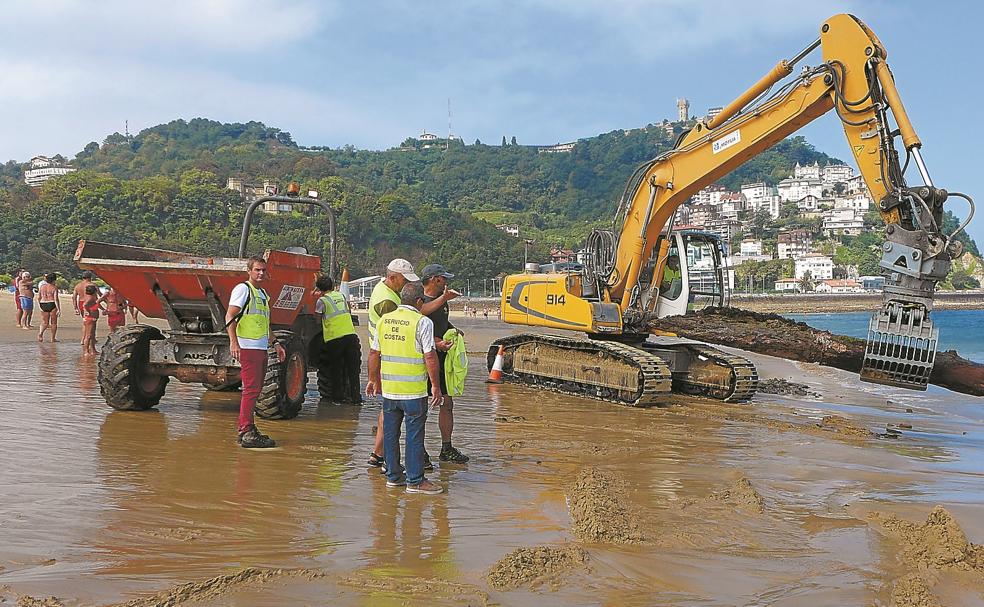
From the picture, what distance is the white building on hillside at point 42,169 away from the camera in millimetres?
149875

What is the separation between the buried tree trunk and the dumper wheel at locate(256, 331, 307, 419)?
5.34 meters

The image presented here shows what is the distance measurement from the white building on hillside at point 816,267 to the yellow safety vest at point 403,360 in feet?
445

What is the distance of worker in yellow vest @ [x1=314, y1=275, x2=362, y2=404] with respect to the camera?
1027cm

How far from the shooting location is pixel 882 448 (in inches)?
348

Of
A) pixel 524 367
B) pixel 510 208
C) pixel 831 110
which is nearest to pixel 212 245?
pixel 524 367

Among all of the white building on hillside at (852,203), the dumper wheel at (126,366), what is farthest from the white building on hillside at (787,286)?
the dumper wheel at (126,366)

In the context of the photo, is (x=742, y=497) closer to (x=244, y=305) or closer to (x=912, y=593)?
(x=912, y=593)

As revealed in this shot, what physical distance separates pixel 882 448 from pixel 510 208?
16263 centimetres

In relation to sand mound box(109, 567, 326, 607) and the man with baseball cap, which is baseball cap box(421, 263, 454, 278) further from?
sand mound box(109, 567, 326, 607)

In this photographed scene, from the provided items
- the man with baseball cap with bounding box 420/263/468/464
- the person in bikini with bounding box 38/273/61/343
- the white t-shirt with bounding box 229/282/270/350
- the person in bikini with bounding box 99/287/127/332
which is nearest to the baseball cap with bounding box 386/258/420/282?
the man with baseball cap with bounding box 420/263/468/464

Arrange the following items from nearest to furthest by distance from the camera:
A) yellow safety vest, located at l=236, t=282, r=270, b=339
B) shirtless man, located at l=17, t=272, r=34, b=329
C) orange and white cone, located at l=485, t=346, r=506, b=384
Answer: yellow safety vest, located at l=236, t=282, r=270, b=339, orange and white cone, located at l=485, t=346, r=506, b=384, shirtless man, located at l=17, t=272, r=34, b=329

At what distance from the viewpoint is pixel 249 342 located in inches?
295

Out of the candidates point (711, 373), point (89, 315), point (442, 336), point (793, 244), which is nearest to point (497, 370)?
point (711, 373)

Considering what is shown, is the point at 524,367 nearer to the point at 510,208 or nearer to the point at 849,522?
the point at 849,522
